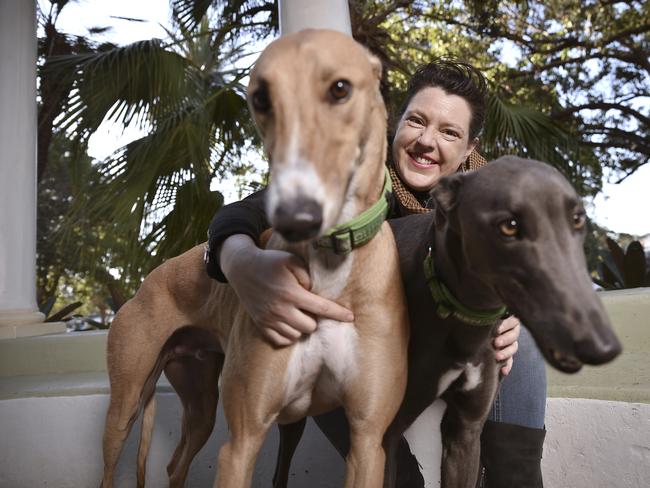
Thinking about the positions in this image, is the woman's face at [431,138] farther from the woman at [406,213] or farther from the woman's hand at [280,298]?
the woman's hand at [280,298]

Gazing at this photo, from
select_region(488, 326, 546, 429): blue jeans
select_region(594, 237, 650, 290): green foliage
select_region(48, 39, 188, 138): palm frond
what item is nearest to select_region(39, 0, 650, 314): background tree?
select_region(48, 39, 188, 138): palm frond

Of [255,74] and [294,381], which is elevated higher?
[255,74]

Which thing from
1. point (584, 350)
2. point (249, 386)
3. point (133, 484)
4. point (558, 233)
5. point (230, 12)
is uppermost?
point (230, 12)

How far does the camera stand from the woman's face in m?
2.60

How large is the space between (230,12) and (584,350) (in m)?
7.25

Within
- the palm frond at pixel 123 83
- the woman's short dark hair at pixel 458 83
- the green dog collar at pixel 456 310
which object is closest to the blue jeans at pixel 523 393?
the green dog collar at pixel 456 310

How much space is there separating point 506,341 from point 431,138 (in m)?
0.94

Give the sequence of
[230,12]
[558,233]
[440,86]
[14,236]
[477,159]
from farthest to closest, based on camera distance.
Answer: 1. [230,12]
2. [14,236]
3. [477,159]
4. [440,86]
5. [558,233]

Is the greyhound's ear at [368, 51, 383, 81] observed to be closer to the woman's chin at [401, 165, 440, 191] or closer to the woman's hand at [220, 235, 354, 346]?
the woman's hand at [220, 235, 354, 346]

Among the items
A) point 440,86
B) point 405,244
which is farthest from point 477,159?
point 405,244

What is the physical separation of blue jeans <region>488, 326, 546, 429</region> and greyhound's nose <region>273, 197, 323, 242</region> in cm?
128

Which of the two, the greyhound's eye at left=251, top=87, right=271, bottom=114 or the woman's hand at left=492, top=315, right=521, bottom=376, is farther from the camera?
the woman's hand at left=492, top=315, right=521, bottom=376

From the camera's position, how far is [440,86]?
2.65m

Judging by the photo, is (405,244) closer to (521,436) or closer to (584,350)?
(521,436)
